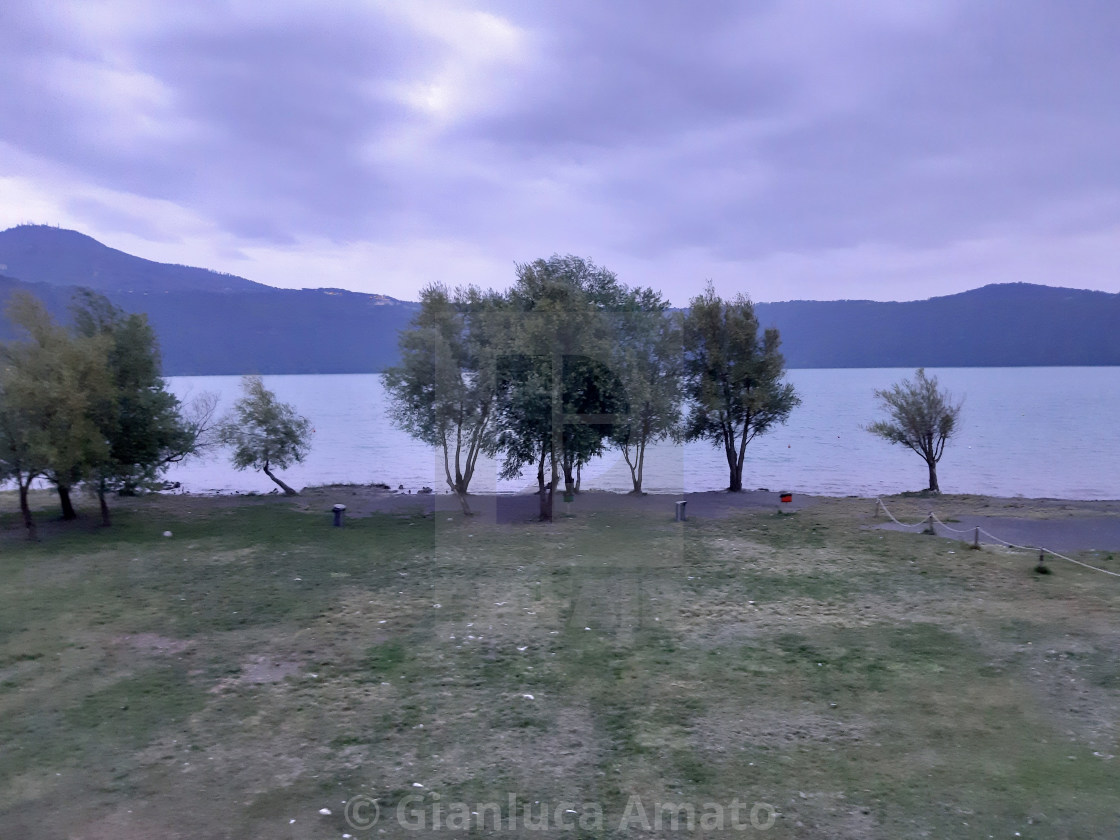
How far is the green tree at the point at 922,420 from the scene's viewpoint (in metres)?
29.8

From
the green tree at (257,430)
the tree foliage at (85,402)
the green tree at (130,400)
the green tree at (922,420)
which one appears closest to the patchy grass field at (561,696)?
the tree foliage at (85,402)

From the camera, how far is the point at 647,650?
949cm

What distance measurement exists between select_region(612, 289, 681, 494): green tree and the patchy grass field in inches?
309

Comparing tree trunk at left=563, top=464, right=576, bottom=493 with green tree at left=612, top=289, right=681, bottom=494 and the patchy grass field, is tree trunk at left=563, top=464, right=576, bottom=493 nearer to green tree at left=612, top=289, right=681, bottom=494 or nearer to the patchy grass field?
green tree at left=612, top=289, right=681, bottom=494

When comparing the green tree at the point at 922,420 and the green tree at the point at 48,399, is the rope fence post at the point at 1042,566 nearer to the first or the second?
the green tree at the point at 922,420

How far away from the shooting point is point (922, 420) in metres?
30.1

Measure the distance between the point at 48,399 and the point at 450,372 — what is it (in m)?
9.86

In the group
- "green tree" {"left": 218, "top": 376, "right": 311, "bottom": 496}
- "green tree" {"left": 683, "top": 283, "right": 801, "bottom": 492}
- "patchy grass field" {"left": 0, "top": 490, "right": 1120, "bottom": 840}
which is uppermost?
"green tree" {"left": 683, "top": 283, "right": 801, "bottom": 492}

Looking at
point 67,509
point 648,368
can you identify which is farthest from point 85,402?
point 648,368

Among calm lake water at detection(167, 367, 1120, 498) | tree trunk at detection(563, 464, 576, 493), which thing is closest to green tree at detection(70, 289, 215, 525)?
calm lake water at detection(167, 367, 1120, 498)

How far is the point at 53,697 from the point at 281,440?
2018 centimetres

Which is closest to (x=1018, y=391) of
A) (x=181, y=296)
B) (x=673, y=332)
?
(x=673, y=332)

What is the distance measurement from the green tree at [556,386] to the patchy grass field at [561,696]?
516cm

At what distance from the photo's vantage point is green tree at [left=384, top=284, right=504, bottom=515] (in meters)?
20.4
